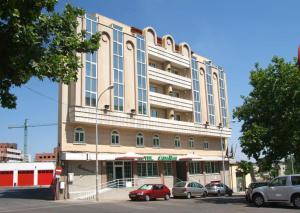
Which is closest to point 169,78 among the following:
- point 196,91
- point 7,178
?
point 196,91

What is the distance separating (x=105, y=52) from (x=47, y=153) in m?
112

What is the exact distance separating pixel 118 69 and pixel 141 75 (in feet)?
11.2

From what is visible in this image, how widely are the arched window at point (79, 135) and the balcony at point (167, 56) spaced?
13.6 metres

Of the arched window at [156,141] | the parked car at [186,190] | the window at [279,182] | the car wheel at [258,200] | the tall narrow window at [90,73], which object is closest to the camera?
the window at [279,182]

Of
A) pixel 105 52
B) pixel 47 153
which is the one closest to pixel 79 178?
pixel 105 52

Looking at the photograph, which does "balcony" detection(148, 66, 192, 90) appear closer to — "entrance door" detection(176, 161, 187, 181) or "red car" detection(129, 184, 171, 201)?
"entrance door" detection(176, 161, 187, 181)

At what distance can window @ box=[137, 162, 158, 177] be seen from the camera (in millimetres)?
42750

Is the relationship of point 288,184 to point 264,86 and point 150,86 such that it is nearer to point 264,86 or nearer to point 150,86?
point 264,86

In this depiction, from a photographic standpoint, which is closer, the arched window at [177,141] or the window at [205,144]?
the arched window at [177,141]

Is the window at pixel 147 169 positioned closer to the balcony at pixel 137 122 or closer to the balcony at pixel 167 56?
the balcony at pixel 137 122

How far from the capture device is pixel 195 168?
169 ft

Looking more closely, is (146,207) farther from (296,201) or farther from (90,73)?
(90,73)

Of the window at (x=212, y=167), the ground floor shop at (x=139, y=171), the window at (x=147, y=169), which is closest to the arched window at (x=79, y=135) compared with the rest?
the ground floor shop at (x=139, y=171)

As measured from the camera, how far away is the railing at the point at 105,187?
3553cm
